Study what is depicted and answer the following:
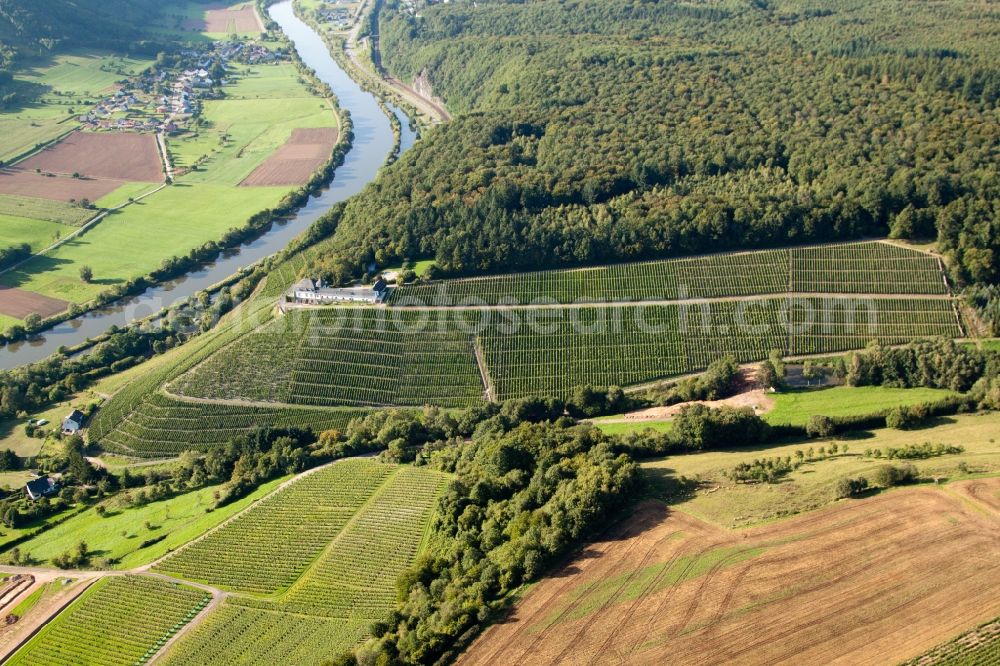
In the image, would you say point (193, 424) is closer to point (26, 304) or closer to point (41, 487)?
point (41, 487)

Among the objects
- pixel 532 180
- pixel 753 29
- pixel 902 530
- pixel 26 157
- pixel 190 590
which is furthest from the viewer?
pixel 753 29

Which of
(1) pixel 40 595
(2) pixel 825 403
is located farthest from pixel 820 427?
(1) pixel 40 595

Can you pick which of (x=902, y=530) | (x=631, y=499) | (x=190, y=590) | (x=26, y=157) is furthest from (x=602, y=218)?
(x=26, y=157)

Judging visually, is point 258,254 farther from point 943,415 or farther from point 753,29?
point 753,29

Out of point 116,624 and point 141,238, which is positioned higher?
point 141,238

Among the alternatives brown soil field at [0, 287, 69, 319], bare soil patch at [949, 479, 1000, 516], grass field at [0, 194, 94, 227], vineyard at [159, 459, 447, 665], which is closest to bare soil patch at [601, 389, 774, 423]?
vineyard at [159, 459, 447, 665]

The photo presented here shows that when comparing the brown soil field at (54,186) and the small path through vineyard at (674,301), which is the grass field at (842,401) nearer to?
the small path through vineyard at (674,301)
